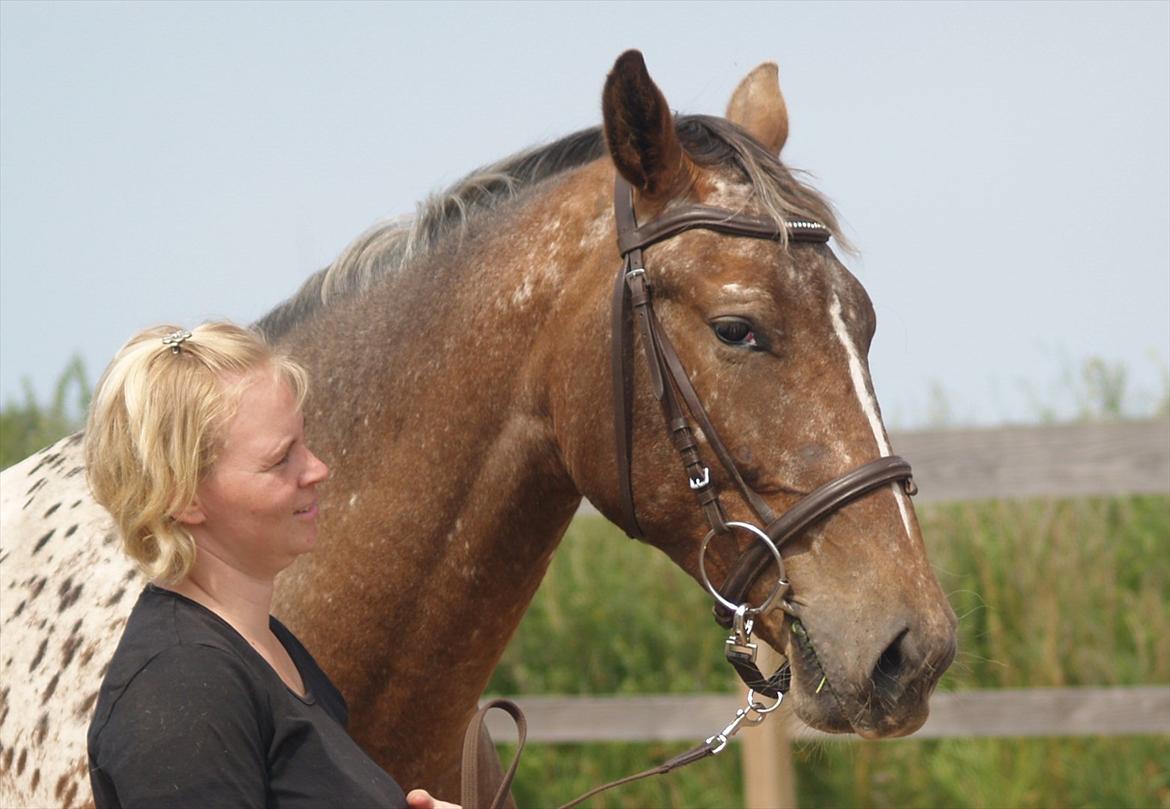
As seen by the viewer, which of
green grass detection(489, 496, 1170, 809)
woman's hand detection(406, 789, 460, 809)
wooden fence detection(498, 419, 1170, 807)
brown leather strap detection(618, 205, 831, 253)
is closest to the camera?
woman's hand detection(406, 789, 460, 809)

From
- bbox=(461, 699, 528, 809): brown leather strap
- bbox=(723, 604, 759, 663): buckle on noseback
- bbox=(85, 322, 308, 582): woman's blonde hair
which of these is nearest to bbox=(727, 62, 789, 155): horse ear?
bbox=(723, 604, 759, 663): buckle on noseback

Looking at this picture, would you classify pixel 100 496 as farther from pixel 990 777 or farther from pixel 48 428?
pixel 990 777

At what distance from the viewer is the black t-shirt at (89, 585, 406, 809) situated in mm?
1577

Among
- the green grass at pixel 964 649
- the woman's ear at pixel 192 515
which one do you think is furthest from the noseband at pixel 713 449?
the green grass at pixel 964 649

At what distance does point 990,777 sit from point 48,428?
404 centimetres

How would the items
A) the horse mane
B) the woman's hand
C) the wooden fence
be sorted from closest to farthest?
1. the woman's hand
2. the horse mane
3. the wooden fence

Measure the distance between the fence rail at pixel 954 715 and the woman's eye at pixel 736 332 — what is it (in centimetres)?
246

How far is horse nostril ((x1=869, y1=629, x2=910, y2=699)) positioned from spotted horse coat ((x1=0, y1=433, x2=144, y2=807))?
4.57 feet

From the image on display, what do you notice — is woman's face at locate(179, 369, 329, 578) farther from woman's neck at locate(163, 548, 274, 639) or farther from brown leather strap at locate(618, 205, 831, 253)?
brown leather strap at locate(618, 205, 831, 253)

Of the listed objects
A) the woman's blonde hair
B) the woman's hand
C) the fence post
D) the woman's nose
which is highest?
the woman's blonde hair

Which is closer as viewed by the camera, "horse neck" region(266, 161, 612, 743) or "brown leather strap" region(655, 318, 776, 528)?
"brown leather strap" region(655, 318, 776, 528)

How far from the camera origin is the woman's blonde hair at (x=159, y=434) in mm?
1735

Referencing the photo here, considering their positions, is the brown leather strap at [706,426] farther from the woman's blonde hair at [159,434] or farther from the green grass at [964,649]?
the green grass at [964,649]

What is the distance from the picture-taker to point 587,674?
6.24 meters
